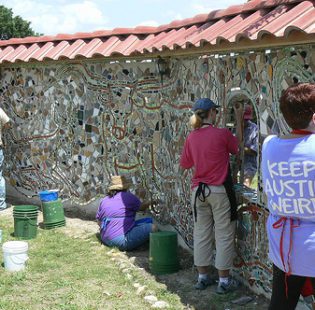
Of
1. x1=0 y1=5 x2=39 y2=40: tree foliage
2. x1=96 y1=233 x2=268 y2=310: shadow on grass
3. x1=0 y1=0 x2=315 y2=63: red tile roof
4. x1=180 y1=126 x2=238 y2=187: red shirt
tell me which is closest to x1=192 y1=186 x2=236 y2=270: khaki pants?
x1=180 y1=126 x2=238 y2=187: red shirt

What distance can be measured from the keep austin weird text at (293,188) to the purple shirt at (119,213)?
3.73 m

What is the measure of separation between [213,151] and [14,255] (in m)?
2.48

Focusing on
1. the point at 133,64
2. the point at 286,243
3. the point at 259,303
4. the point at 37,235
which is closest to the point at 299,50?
the point at 286,243

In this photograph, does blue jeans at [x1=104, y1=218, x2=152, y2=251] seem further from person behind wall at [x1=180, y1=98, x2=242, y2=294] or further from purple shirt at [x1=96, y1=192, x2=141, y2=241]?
person behind wall at [x1=180, y1=98, x2=242, y2=294]

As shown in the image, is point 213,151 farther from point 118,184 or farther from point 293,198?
point 293,198

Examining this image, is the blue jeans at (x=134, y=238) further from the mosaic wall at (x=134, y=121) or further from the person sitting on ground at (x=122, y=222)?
the mosaic wall at (x=134, y=121)

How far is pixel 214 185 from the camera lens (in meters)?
5.52

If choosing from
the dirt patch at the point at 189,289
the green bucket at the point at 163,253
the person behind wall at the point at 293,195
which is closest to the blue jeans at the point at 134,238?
the dirt patch at the point at 189,289

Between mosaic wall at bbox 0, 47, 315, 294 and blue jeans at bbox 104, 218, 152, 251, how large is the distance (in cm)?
42

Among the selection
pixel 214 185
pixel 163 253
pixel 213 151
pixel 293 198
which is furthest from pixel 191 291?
pixel 293 198

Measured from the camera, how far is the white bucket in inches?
245

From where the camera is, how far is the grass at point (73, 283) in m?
5.40

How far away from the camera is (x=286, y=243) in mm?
3320

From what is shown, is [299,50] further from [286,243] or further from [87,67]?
[87,67]
